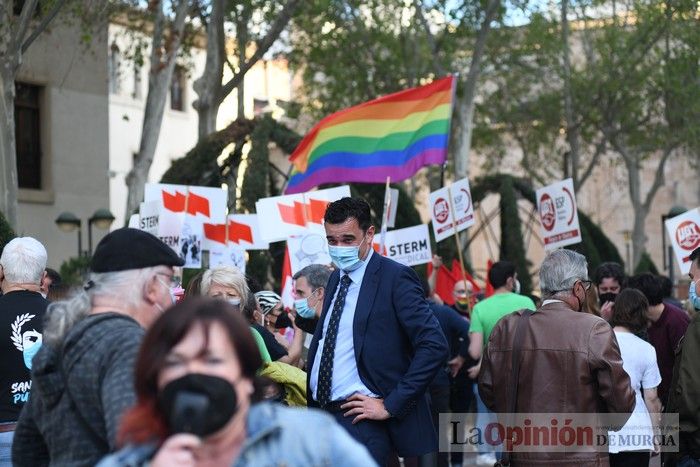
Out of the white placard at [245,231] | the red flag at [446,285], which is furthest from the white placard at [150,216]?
the red flag at [446,285]

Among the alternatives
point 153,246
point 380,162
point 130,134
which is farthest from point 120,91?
point 153,246

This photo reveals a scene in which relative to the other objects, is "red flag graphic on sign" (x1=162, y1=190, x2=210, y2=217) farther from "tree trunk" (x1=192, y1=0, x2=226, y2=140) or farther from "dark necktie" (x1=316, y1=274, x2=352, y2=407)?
"dark necktie" (x1=316, y1=274, x2=352, y2=407)

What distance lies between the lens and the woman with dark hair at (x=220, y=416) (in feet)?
9.53

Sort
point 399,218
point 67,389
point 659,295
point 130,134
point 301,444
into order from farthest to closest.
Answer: point 130,134 → point 399,218 → point 659,295 → point 67,389 → point 301,444

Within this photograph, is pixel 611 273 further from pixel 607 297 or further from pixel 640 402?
pixel 640 402

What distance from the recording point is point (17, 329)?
6.28m

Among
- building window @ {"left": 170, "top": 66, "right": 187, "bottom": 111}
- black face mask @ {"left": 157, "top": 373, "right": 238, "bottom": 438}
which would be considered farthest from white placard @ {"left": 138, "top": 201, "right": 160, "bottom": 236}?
building window @ {"left": 170, "top": 66, "right": 187, "bottom": 111}

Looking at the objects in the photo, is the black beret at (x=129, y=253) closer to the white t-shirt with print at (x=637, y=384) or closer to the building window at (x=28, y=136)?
the white t-shirt with print at (x=637, y=384)

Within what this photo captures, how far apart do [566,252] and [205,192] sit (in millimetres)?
7544

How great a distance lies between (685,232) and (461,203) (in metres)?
2.98

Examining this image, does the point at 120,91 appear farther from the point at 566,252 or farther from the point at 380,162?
the point at 566,252

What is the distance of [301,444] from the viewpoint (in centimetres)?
299

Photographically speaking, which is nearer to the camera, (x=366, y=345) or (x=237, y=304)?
(x=366, y=345)

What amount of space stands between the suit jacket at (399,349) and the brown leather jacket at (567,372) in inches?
17.3
